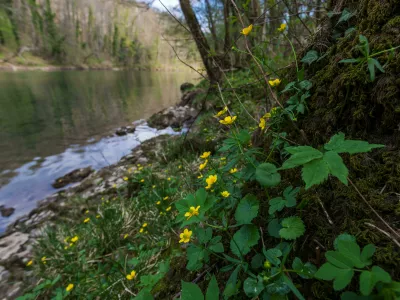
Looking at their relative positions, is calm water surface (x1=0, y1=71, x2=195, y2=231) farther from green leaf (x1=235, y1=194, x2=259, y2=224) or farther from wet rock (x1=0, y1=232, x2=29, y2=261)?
green leaf (x1=235, y1=194, x2=259, y2=224)

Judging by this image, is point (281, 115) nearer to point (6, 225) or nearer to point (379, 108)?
point (379, 108)

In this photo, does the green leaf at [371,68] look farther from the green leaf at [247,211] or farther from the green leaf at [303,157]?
the green leaf at [247,211]

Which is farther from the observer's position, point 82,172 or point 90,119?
point 90,119

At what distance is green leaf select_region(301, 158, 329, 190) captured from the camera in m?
0.57

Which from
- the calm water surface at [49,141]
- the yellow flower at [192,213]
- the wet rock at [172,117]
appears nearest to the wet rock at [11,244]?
the calm water surface at [49,141]

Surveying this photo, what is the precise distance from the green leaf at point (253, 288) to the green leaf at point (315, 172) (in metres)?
0.37

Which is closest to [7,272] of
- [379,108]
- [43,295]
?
[43,295]

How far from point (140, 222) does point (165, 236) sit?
2.77ft

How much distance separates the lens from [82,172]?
20.2 ft

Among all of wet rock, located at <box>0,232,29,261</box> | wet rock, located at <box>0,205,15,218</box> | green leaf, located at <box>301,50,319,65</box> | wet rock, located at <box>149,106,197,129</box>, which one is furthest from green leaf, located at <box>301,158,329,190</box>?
wet rock, located at <box>149,106,197,129</box>

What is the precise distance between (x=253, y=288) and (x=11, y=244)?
4.37 meters

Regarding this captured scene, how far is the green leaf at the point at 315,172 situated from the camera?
565mm

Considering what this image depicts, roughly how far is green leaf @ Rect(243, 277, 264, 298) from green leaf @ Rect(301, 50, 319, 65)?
1.05 m

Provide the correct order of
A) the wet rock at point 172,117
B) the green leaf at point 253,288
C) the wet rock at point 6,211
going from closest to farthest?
the green leaf at point 253,288 < the wet rock at point 6,211 < the wet rock at point 172,117
